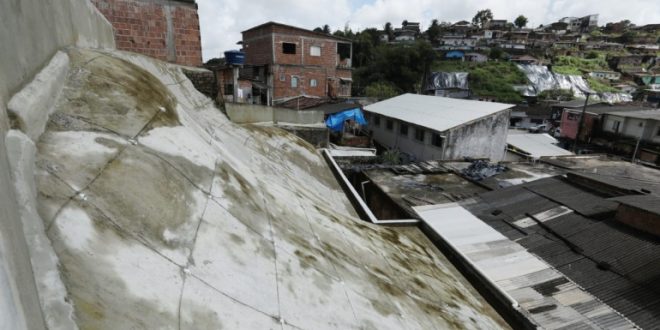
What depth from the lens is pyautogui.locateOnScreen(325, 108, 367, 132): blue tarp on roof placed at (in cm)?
2139

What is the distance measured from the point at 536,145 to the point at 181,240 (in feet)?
92.7

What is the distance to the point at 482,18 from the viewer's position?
102500mm

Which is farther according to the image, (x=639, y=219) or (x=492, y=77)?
(x=492, y=77)

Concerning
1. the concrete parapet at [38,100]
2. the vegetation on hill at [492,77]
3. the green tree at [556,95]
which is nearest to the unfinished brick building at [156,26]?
the concrete parapet at [38,100]

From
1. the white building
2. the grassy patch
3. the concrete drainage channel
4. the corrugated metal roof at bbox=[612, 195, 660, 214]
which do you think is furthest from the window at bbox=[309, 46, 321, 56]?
the grassy patch

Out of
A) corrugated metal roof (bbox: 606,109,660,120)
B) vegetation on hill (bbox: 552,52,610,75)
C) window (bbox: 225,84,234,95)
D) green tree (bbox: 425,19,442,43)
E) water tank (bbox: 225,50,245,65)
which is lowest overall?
corrugated metal roof (bbox: 606,109,660,120)

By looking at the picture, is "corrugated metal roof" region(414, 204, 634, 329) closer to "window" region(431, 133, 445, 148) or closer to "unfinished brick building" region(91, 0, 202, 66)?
"window" region(431, 133, 445, 148)

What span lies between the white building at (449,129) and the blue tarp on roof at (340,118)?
8.32 ft

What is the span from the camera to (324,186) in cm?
803

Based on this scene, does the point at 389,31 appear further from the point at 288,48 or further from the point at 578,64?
the point at 288,48

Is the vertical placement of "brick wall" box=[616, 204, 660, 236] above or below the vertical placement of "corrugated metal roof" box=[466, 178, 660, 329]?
above

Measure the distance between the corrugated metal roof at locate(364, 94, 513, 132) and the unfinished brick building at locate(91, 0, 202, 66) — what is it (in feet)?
44.3

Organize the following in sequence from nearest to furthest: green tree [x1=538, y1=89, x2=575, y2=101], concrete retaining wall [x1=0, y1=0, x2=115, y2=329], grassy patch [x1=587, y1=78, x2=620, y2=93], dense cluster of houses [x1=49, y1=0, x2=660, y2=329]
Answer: concrete retaining wall [x1=0, y1=0, x2=115, y2=329], dense cluster of houses [x1=49, y1=0, x2=660, y2=329], green tree [x1=538, y1=89, x2=575, y2=101], grassy patch [x1=587, y1=78, x2=620, y2=93]

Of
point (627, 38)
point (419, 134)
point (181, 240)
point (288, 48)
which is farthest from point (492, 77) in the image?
point (627, 38)
